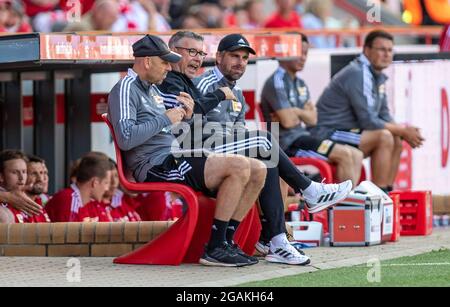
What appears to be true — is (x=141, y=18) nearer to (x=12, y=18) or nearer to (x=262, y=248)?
(x=12, y=18)

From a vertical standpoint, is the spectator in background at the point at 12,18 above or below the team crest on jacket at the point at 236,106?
above

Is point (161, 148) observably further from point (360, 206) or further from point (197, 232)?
point (360, 206)

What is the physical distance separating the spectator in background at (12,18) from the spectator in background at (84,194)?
3.17m

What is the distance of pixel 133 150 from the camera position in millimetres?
8719

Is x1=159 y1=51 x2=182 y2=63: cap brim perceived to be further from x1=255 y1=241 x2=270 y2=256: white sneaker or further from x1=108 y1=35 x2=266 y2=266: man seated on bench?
x1=255 y1=241 x2=270 y2=256: white sneaker

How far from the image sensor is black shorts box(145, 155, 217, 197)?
8570 millimetres

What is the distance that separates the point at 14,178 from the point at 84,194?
926 mm

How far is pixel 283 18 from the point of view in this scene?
19.5 metres

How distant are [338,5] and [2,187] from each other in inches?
537

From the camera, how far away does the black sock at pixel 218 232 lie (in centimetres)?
855

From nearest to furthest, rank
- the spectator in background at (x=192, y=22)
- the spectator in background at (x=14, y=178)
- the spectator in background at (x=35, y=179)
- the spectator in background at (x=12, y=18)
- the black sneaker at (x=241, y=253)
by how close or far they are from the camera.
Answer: the black sneaker at (x=241, y=253) → the spectator in background at (x=14, y=178) → the spectator in background at (x=35, y=179) → the spectator in background at (x=12, y=18) → the spectator in background at (x=192, y=22)

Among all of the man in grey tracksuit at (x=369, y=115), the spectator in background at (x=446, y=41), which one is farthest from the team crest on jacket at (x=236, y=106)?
the spectator in background at (x=446, y=41)

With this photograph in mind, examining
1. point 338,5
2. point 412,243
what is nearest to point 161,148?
point 412,243

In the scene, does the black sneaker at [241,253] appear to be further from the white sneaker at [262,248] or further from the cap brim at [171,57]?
the cap brim at [171,57]
